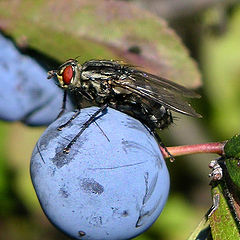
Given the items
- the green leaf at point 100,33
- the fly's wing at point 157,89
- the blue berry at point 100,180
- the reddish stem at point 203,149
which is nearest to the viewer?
the blue berry at point 100,180

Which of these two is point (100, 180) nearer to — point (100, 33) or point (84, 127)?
point (84, 127)

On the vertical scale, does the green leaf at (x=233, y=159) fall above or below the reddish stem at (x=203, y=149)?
above

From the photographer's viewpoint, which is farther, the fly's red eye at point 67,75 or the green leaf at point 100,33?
the green leaf at point 100,33

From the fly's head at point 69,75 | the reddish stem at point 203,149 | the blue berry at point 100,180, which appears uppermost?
the reddish stem at point 203,149

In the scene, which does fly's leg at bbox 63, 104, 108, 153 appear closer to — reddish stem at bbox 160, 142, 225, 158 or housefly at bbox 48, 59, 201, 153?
housefly at bbox 48, 59, 201, 153

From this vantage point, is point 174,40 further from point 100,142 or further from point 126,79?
point 100,142

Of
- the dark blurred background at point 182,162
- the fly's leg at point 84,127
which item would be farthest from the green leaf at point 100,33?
the dark blurred background at point 182,162

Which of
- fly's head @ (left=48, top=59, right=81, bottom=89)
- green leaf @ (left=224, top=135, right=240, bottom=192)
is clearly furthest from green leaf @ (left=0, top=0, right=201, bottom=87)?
green leaf @ (left=224, top=135, right=240, bottom=192)

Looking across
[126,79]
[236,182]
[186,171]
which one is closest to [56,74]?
[126,79]

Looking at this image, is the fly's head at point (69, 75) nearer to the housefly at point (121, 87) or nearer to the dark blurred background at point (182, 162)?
the housefly at point (121, 87)
